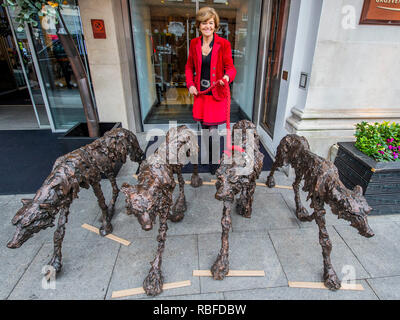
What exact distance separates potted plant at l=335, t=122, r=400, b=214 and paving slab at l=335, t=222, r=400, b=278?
1.19ft

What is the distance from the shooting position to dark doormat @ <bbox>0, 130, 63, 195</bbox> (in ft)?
14.2

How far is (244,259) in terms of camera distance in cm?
281

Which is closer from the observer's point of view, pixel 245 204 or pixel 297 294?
pixel 297 294

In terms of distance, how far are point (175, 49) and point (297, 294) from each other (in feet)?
21.6

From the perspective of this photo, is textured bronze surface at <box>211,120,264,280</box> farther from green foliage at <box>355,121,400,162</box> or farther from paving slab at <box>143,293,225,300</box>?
green foliage at <box>355,121,400,162</box>

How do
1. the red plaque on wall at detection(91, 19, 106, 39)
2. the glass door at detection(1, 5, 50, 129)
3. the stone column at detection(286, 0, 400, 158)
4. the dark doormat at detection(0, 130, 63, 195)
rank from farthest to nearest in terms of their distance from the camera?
the glass door at detection(1, 5, 50, 129) < the red plaque on wall at detection(91, 19, 106, 39) < the dark doormat at detection(0, 130, 63, 195) < the stone column at detection(286, 0, 400, 158)

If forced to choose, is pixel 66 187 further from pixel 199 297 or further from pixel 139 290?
pixel 199 297

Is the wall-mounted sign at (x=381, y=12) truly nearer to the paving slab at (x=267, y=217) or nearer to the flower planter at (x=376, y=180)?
the flower planter at (x=376, y=180)

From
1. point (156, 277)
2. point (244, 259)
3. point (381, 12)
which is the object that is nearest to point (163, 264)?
point (156, 277)

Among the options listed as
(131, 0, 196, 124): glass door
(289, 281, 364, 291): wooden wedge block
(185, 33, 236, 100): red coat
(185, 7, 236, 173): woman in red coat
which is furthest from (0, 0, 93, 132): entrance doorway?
(289, 281, 364, 291): wooden wedge block

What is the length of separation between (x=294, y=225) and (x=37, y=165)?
17.1 feet

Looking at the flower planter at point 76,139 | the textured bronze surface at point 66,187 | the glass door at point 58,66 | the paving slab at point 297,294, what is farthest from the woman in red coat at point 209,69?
the glass door at point 58,66

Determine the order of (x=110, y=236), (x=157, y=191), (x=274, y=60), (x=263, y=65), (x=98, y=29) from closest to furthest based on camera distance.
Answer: (x=157, y=191)
(x=110, y=236)
(x=98, y=29)
(x=274, y=60)
(x=263, y=65)

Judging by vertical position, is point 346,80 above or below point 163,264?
above
